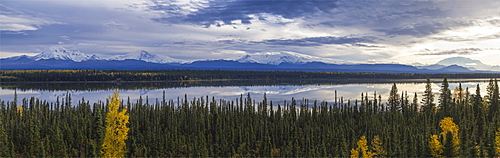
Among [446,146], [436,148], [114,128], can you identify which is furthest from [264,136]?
[114,128]

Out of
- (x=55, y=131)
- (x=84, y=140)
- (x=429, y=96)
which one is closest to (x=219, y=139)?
(x=84, y=140)

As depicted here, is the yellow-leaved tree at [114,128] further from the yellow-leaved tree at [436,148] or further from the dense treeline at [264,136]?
the yellow-leaved tree at [436,148]

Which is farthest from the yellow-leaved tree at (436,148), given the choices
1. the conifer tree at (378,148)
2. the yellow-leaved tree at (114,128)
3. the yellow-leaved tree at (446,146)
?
the yellow-leaved tree at (114,128)

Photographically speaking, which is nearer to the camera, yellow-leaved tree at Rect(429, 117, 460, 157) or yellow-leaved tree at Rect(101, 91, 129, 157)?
yellow-leaved tree at Rect(101, 91, 129, 157)

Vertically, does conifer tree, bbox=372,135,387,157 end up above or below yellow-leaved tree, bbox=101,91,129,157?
below

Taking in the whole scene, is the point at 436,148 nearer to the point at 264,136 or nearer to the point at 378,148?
the point at 378,148

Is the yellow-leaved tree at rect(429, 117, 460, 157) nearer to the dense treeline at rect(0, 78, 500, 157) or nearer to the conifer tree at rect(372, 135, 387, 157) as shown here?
the dense treeline at rect(0, 78, 500, 157)

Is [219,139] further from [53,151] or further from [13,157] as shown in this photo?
[13,157]

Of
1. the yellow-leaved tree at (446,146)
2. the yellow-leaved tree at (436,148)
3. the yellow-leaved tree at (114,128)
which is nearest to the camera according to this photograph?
the yellow-leaved tree at (114,128)

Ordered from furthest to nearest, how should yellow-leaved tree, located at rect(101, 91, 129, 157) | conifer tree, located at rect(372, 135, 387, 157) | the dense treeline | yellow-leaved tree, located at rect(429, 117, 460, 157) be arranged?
conifer tree, located at rect(372, 135, 387, 157) < the dense treeline < yellow-leaved tree, located at rect(429, 117, 460, 157) < yellow-leaved tree, located at rect(101, 91, 129, 157)

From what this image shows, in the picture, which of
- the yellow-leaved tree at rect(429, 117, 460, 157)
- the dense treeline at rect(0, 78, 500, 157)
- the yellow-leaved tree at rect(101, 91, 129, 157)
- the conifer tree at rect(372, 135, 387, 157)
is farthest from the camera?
the conifer tree at rect(372, 135, 387, 157)

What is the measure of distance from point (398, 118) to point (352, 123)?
12.8 m

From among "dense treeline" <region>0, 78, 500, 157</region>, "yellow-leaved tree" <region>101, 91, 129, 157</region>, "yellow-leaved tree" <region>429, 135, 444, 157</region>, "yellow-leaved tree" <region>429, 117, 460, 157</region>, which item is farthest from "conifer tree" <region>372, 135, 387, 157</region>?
"yellow-leaved tree" <region>101, 91, 129, 157</region>

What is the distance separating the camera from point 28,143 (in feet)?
235
